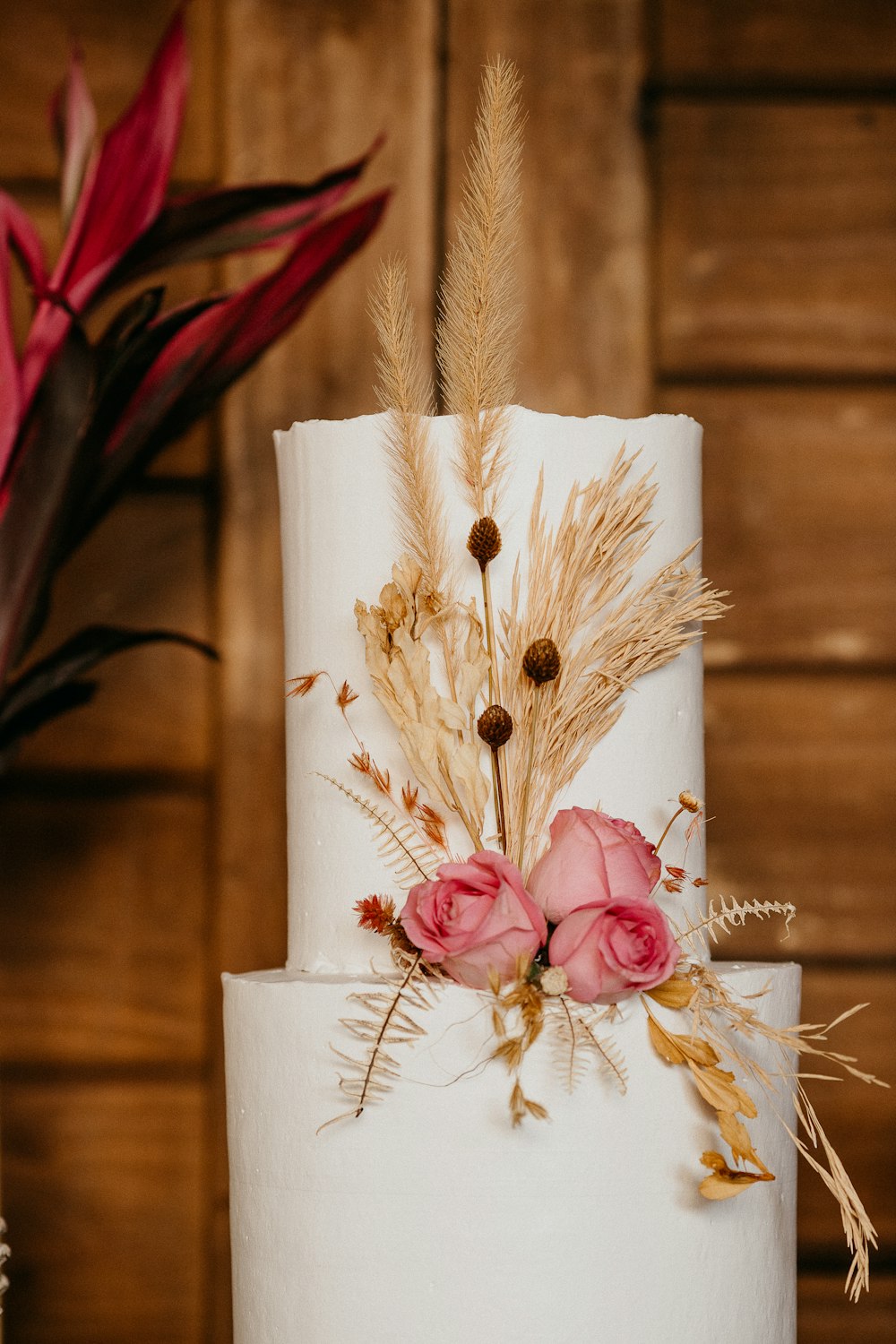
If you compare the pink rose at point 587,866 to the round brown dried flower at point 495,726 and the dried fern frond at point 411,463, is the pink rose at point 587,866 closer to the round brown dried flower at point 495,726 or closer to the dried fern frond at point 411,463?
the round brown dried flower at point 495,726

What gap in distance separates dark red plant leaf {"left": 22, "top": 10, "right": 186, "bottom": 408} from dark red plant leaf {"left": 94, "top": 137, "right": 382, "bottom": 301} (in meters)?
0.02

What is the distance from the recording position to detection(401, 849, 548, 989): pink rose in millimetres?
750

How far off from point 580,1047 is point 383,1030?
0.38 feet

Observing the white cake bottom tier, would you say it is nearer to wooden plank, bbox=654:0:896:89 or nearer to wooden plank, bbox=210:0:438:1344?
wooden plank, bbox=210:0:438:1344

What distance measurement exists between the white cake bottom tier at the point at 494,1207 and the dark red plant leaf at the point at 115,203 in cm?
51

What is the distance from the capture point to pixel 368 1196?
79 centimetres

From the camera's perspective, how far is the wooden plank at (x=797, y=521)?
4.34ft

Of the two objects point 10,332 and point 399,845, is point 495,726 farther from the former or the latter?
point 10,332

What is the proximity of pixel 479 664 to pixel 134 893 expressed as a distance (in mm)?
601

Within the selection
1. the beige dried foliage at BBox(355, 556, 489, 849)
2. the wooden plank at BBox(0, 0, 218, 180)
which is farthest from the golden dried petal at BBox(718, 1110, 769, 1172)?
the wooden plank at BBox(0, 0, 218, 180)

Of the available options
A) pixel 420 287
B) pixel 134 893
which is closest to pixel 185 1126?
pixel 134 893

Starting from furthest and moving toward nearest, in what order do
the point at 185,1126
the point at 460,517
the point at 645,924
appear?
the point at 185,1126 < the point at 460,517 < the point at 645,924

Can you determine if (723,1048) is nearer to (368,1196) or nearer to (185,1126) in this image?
(368,1196)

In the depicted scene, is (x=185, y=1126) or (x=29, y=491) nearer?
(x=29, y=491)
